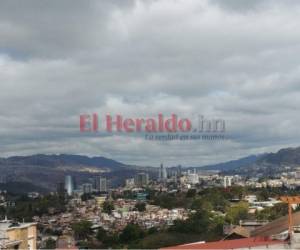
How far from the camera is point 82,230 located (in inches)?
2303

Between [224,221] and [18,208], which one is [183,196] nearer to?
[18,208]

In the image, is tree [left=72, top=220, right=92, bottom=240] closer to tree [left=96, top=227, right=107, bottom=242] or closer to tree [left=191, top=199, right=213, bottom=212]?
tree [left=96, top=227, right=107, bottom=242]

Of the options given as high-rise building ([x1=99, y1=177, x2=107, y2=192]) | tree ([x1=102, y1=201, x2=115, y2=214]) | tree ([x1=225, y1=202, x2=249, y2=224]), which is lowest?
tree ([x1=102, y1=201, x2=115, y2=214])

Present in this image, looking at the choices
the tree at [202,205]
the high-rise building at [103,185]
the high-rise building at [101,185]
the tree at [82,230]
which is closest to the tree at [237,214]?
the tree at [202,205]

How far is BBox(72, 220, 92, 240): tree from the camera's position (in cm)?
5729

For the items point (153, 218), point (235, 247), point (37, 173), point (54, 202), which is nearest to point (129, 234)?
point (153, 218)

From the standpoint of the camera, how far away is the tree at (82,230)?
57.3 meters

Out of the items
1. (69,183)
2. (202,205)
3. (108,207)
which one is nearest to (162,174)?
(69,183)

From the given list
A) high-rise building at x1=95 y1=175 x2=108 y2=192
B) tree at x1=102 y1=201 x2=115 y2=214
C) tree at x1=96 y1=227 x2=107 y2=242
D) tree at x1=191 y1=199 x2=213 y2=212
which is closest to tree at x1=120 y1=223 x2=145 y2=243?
tree at x1=96 y1=227 x2=107 y2=242

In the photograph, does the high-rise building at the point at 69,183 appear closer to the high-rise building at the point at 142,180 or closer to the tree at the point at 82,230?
the high-rise building at the point at 142,180

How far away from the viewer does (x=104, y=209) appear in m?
88.3

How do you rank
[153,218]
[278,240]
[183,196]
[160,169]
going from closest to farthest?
[278,240] → [153,218] → [183,196] → [160,169]

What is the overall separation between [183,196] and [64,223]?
26.1 metres

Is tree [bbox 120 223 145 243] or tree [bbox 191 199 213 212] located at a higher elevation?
tree [bbox 191 199 213 212]
